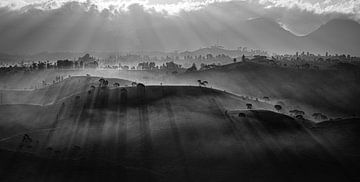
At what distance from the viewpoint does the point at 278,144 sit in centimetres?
14500

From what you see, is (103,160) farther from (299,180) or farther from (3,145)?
(299,180)

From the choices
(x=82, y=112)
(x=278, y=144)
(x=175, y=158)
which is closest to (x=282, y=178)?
(x=278, y=144)

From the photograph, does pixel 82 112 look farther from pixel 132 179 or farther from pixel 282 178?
pixel 282 178

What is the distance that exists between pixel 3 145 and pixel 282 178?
101199mm

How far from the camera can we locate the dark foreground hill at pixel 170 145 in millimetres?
122375

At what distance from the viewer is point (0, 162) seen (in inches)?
4870

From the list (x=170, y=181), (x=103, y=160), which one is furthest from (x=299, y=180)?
(x=103, y=160)

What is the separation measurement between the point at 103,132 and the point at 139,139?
1766 cm

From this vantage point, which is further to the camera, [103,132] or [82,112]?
[82,112]

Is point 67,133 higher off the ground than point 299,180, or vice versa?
point 67,133

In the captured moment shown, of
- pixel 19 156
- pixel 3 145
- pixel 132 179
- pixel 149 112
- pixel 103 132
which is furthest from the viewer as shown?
pixel 149 112

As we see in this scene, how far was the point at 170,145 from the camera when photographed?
461 feet

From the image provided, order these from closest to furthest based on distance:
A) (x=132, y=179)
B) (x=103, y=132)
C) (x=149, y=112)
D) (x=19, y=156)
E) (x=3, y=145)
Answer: (x=132, y=179) → (x=19, y=156) → (x=3, y=145) → (x=103, y=132) → (x=149, y=112)

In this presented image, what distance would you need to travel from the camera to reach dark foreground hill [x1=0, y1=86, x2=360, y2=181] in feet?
401
